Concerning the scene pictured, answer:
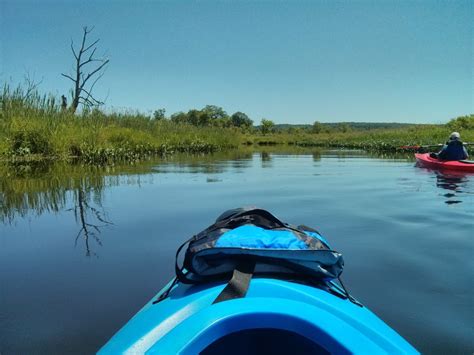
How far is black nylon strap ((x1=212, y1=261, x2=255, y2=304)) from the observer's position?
146 cm

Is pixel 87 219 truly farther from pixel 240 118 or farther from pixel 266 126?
pixel 240 118

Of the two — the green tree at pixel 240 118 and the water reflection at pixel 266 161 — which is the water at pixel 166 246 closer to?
the water reflection at pixel 266 161

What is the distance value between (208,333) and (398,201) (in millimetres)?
5763

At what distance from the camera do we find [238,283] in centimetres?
151

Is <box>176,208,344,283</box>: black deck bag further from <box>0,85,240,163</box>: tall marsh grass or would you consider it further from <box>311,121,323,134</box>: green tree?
<box>311,121,323,134</box>: green tree

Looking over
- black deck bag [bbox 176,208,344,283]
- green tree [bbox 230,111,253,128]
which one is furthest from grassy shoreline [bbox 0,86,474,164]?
green tree [bbox 230,111,253,128]

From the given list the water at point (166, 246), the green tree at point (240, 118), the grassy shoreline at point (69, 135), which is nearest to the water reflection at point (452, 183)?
the water at point (166, 246)

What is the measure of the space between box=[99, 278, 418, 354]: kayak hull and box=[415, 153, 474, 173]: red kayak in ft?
31.0

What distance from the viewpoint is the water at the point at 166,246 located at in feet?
7.66

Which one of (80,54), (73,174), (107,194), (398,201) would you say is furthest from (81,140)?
(398,201)

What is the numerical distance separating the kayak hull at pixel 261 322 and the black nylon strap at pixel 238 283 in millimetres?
26

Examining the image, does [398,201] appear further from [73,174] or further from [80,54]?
[80,54]

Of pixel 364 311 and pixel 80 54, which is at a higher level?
pixel 80 54

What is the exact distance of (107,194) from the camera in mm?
6797
